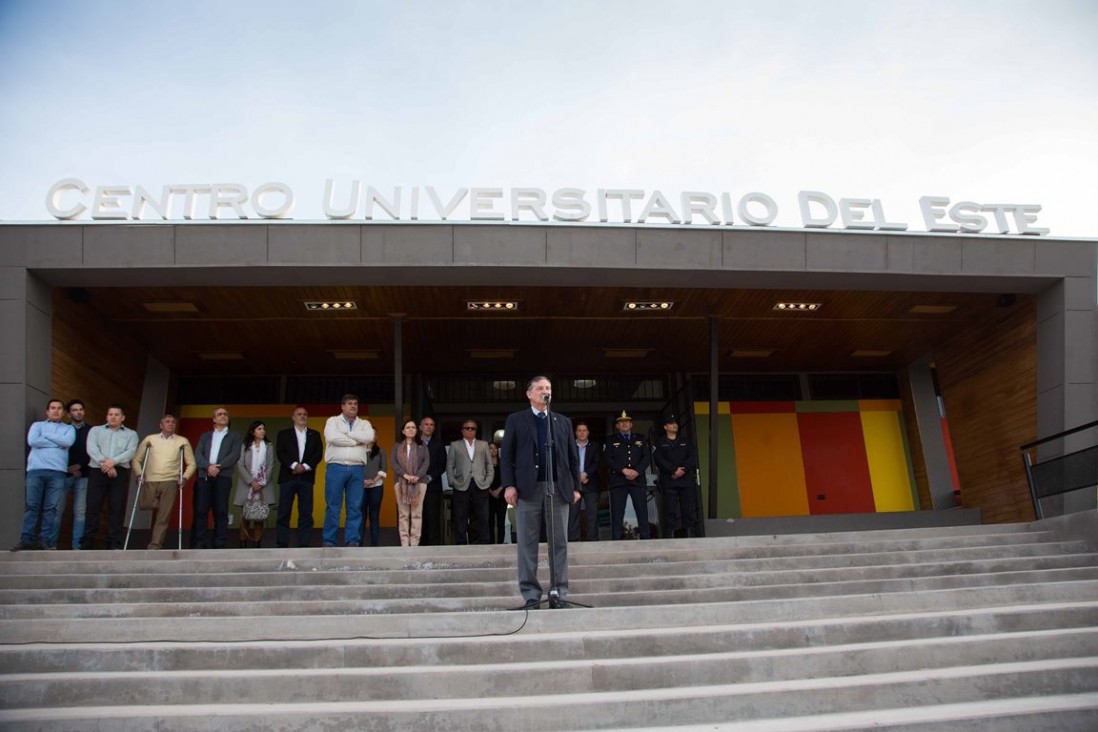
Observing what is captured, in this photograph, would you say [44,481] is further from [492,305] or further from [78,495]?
[492,305]

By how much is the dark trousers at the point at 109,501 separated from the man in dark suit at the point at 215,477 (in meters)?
0.71

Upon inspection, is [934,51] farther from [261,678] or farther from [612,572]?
[261,678]

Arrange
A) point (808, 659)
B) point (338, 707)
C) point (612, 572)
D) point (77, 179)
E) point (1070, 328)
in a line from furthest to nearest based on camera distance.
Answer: point (1070, 328), point (77, 179), point (612, 572), point (808, 659), point (338, 707)

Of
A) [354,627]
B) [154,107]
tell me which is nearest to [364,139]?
[154,107]

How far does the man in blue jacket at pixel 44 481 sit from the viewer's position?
911 cm

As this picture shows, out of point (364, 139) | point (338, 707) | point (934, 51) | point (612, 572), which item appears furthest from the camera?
point (364, 139)

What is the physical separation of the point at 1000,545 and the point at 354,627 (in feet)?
20.3

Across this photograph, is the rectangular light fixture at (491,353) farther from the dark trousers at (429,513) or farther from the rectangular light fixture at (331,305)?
the dark trousers at (429,513)

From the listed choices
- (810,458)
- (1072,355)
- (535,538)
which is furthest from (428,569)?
(810,458)

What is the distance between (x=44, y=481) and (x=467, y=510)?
4280mm

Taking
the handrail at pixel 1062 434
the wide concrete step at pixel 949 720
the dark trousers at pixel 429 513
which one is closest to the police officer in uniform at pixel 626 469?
the dark trousers at pixel 429 513

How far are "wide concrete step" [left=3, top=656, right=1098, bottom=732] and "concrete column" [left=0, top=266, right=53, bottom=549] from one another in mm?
5593

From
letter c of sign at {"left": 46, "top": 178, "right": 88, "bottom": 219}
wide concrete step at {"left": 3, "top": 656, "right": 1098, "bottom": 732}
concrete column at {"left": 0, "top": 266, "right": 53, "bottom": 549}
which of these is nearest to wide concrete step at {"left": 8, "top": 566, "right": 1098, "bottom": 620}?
wide concrete step at {"left": 3, "top": 656, "right": 1098, "bottom": 732}

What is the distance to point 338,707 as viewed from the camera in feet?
15.6
